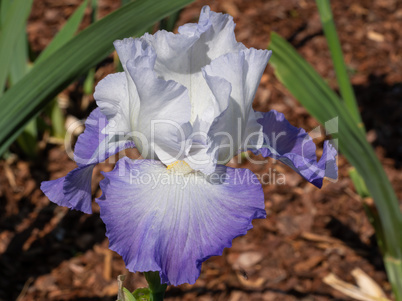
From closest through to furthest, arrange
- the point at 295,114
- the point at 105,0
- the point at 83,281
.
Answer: the point at 83,281 → the point at 295,114 → the point at 105,0

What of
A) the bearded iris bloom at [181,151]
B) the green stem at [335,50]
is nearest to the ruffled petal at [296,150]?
the bearded iris bloom at [181,151]

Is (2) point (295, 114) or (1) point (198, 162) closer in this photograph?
(1) point (198, 162)

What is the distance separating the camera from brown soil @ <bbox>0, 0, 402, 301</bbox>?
1589mm

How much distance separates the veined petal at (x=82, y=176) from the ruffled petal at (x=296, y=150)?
26 cm

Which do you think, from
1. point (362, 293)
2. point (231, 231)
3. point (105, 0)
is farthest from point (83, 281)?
point (105, 0)

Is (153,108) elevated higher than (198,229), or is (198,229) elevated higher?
(153,108)

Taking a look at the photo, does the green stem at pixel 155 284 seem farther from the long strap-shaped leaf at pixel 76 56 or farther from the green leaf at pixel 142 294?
the long strap-shaped leaf at pixel 76 56

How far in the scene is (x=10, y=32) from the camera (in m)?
1.27

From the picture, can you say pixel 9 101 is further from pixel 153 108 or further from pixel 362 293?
pixel 362 293

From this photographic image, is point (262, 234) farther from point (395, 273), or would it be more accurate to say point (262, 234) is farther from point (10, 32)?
point (10, 32)

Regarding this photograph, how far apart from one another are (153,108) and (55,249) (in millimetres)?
1081

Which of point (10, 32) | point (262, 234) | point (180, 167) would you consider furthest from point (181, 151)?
point (262, 234)

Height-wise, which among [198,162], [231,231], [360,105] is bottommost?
[231,231]

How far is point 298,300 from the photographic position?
156cm
